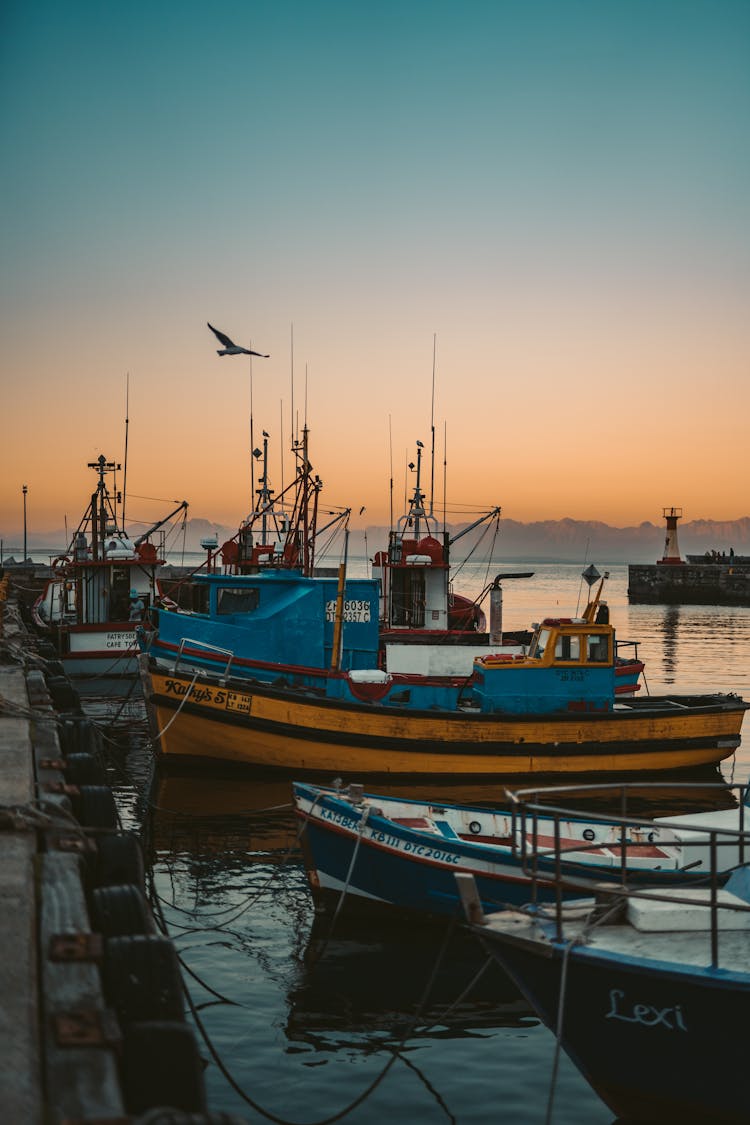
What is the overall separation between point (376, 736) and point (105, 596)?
48.3ft

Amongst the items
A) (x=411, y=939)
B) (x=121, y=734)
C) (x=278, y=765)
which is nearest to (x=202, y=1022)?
(x=411, y=939)

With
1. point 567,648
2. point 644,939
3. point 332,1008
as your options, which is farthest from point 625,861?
point 567,648

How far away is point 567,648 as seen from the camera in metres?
17.7

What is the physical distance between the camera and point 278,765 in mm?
17578

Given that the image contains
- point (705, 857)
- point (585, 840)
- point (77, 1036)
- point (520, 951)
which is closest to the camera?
point (77, 1036)

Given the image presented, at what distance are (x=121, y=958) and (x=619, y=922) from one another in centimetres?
401

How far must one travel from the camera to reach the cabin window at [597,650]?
17.7m

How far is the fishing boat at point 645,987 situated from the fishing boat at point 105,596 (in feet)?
Answer: 63.6

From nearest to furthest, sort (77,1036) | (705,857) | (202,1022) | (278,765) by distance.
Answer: (77,1036), (202,1022), (705,857), (278,765)

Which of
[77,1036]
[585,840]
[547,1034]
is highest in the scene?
[77,1036]

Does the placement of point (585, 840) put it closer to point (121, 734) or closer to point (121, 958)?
point (121, 958)

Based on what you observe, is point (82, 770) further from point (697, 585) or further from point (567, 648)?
point (697, 585)

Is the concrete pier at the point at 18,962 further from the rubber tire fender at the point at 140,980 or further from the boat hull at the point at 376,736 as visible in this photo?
the boat hull at the point at 376,736

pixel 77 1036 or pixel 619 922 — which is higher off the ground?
pixel 77 1036
